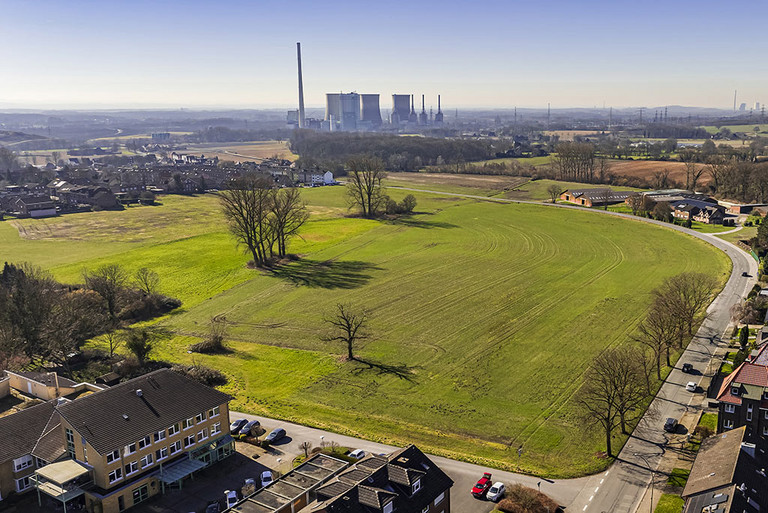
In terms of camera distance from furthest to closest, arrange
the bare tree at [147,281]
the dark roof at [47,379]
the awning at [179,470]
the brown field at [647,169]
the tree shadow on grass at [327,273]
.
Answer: the brown field at [647,169] < the tree shadow on grass at [327,273] < the bare tree at [147,281] < the dark roof at [47,379] < the awning at [179,470]

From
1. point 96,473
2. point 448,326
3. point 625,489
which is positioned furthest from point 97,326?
point 625,489

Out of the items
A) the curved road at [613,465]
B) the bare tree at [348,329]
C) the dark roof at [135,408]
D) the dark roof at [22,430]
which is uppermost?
the dark roof at [135,408]

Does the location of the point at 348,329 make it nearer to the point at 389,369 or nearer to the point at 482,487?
the point at 389,369

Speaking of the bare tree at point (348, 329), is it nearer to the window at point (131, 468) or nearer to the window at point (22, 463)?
the window at point (131, 468)

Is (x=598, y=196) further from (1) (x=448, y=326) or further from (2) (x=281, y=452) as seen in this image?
(2) (x=281, y=452)

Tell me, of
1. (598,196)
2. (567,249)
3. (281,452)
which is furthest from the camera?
(598,196)

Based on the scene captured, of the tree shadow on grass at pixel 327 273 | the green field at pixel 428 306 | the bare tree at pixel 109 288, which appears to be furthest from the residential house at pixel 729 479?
the bare tree at pixel 109 288

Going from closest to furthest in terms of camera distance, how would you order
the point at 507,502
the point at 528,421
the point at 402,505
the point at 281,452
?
the point at 402,505 → the point at 507,502 → the point at 281,452 → the point at 528,421

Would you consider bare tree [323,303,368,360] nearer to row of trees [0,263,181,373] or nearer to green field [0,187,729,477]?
green field [0,187,729,477]
